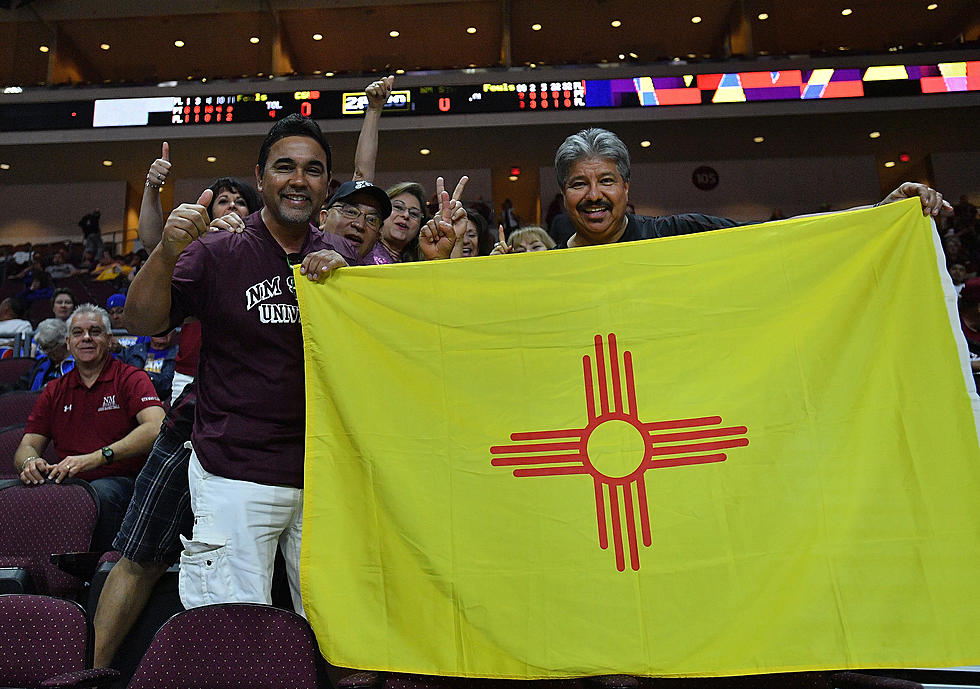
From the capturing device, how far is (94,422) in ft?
11.4

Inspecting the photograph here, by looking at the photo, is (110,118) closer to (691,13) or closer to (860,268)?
(691,13)

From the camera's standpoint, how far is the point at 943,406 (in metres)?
1.92

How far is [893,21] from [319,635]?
602 inches

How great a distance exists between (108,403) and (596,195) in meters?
2.52

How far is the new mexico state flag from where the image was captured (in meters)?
1.85

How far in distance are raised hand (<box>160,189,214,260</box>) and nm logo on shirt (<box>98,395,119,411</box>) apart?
1745mm

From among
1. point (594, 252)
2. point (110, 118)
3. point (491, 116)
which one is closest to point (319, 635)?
point (594, 252)

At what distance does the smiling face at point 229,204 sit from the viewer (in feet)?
10.4

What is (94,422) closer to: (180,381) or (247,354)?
(180,381)

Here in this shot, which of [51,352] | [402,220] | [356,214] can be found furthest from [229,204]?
[51,352]

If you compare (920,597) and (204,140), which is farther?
(204,140)

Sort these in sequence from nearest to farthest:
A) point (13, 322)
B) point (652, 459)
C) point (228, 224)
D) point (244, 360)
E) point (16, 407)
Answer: point (652, 459) → point (244, 360) → point (228, 224) → point (16, 407) → point (13, 322)

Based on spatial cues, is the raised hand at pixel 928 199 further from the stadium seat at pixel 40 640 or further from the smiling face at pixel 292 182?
the stadium seat at pixel 40 640

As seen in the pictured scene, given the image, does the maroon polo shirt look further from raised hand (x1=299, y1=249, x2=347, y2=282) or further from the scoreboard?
the scoreboard
